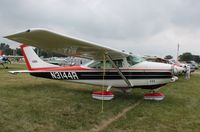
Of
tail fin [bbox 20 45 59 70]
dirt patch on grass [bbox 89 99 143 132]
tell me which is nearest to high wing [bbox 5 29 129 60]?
tail fin [bbox 20 45 59 70]

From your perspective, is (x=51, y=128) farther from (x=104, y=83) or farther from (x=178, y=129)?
(x=104, y=83)

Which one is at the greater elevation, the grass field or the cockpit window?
the cockpit window

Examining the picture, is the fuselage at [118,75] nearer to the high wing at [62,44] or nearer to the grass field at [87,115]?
the high wing at [62,44]

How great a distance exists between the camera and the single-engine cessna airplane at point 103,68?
28.6ft

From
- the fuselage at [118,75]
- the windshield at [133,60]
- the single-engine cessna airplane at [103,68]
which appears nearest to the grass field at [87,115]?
the fuselage at [118,75]

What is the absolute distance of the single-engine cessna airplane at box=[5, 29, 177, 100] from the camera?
28.6ft

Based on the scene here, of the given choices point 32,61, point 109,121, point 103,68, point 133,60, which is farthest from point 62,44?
point 32,61

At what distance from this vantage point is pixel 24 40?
25.5ft

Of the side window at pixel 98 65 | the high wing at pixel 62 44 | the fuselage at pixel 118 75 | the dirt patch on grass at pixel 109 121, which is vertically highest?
the high wing at pixel 62 44

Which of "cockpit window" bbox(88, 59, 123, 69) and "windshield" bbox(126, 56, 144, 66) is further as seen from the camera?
"cockpit window" bbox(88, 59, 123, 69)

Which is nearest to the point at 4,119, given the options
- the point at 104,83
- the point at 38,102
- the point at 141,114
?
the point at 38,102

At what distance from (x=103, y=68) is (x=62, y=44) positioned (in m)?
2.53

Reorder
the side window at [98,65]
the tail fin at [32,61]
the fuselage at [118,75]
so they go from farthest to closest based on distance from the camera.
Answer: the tail fin at [32,61]
the side window at [98,65]
the fuselage at [118,75]

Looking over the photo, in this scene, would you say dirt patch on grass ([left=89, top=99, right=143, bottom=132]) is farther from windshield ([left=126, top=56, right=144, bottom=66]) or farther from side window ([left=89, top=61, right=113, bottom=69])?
side window ([left=89, top=61, right=113, bottom=69])
